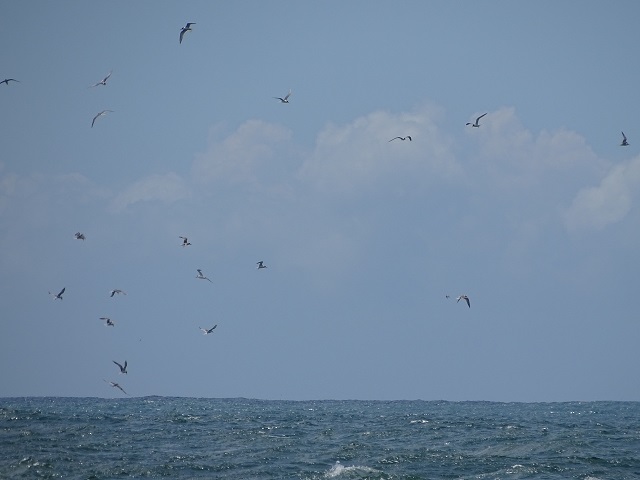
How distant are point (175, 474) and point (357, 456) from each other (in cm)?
741

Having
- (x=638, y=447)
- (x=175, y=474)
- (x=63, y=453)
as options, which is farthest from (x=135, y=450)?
(x=638, y=447)

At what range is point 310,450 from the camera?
34750mm

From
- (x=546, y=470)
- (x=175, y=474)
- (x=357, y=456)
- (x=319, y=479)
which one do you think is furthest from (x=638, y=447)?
(x=175, y=474)

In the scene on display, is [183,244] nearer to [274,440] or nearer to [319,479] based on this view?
[274,440]

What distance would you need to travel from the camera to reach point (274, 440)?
3791 cm

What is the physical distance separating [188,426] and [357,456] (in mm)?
16178

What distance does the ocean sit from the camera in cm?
2931

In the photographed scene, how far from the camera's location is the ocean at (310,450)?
29.3m

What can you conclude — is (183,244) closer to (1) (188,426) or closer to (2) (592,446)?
(1) (188,426)

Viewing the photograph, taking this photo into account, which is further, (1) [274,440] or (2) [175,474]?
(1) [274,440]

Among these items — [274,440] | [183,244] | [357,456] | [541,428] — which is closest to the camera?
[357,456]

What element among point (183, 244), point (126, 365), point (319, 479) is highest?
point (183, 244)

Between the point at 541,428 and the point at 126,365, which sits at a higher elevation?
the point at 126,365

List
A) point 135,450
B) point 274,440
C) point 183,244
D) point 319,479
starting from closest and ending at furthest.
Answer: point 319,479 < point 135,450 < point 274,440 < point 183,244
